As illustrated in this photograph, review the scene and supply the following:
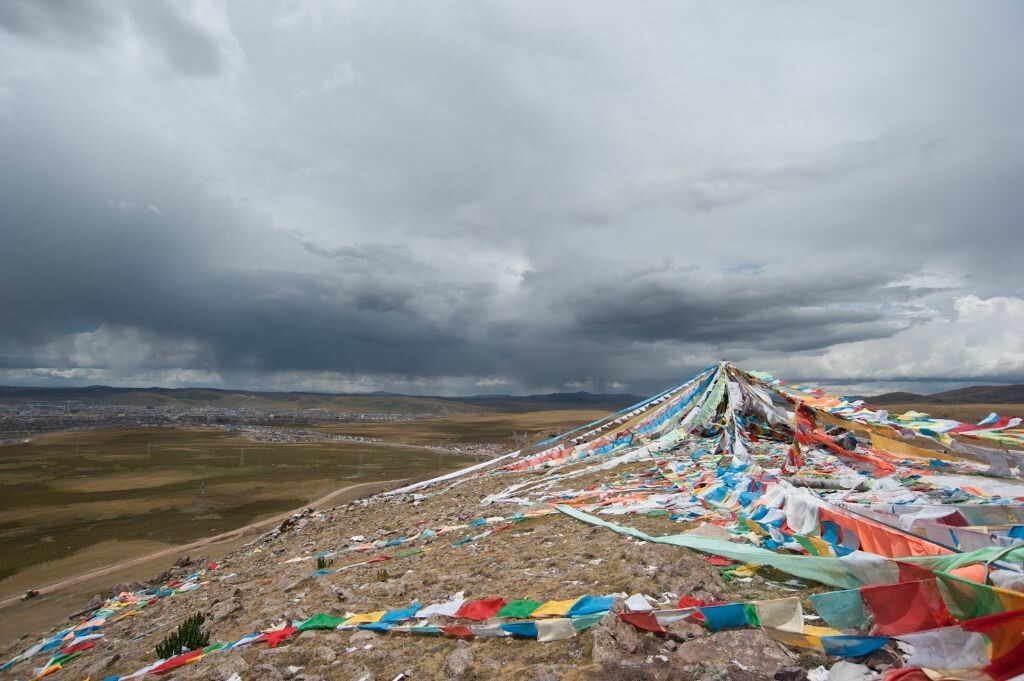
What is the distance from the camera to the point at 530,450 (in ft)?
78.8

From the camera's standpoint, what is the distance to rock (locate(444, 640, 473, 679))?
5043 millimetres

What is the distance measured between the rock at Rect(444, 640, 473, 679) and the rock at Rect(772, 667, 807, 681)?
8.68 feet

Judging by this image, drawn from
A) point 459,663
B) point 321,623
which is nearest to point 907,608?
point 459,663

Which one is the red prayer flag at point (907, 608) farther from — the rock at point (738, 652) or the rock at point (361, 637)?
the rock at point (361, 637)

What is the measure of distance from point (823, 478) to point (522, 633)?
7.90 metres

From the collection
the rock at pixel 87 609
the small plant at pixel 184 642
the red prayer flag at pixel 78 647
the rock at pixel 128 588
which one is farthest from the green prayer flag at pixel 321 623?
the rock at pixel 128 588

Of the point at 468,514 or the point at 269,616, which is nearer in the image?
the point at 269,616

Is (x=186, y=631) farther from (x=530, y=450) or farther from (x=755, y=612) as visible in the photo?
(x=530, y=450)

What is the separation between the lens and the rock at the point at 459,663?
504cm

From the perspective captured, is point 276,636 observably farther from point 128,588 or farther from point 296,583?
point 128,588

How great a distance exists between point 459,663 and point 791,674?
9.64 ft

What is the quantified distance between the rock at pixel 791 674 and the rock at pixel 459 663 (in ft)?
8.68

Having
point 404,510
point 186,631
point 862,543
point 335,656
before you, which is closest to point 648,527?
point 862,543

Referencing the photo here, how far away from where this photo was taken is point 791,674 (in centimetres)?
403
